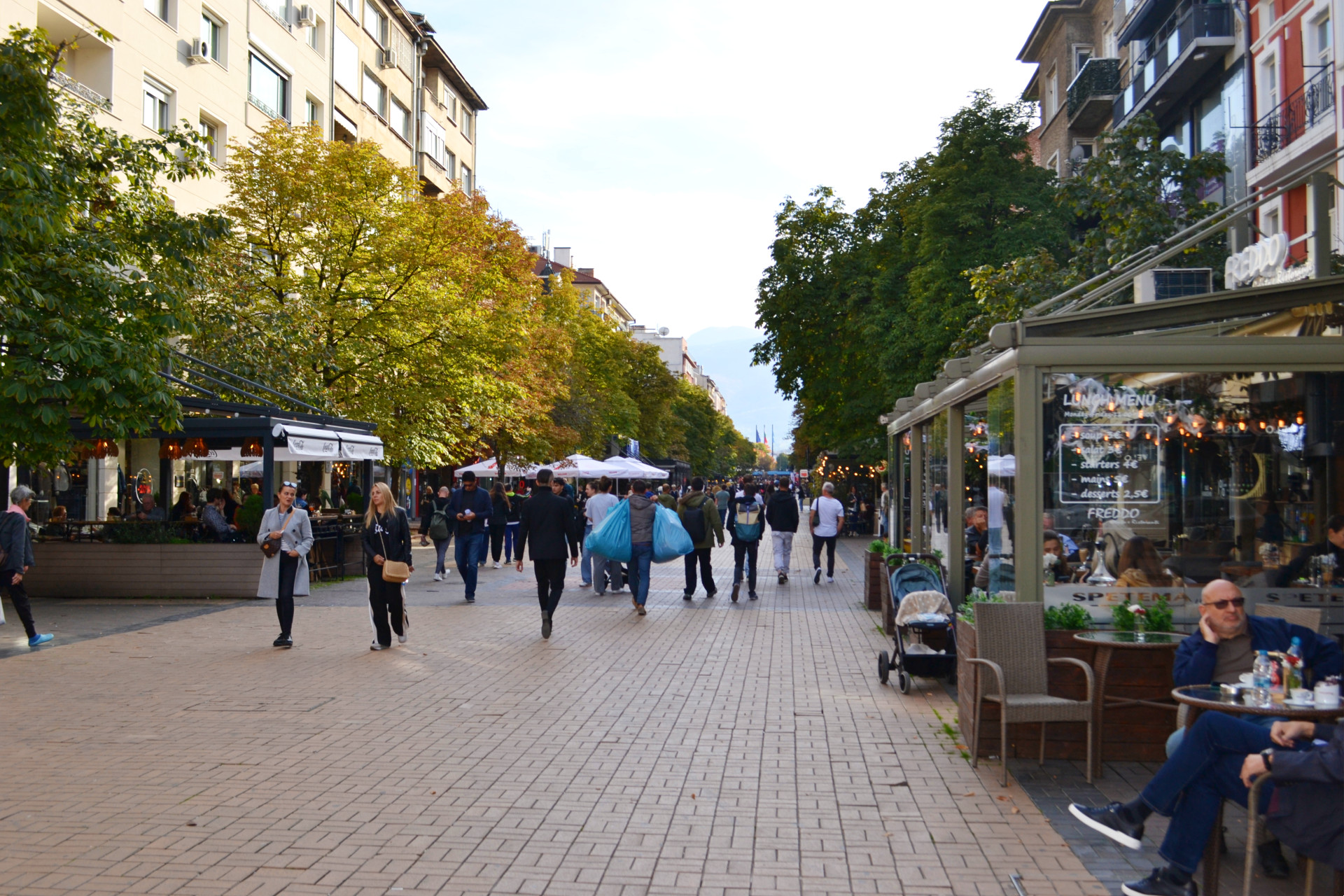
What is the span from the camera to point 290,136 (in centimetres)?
2400

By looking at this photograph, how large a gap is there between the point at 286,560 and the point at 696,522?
23.2 feet

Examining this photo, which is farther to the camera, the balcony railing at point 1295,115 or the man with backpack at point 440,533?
the balcony railing at point 1295,115

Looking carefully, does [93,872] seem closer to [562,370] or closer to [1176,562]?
[1176,562]

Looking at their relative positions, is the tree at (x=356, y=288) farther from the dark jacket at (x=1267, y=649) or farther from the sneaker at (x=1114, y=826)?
the sneaker at (x=1114, y=826)

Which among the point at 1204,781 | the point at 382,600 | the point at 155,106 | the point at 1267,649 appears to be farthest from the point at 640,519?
the point at 155,106

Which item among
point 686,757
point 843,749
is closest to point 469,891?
point 686,757

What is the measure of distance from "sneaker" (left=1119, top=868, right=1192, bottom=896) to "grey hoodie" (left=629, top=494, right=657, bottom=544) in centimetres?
1080

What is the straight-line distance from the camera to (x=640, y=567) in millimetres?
14867

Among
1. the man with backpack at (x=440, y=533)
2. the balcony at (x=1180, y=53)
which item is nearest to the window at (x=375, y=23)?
the man with backpack at (x=440, y=533)

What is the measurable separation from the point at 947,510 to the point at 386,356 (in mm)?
Result: 15111

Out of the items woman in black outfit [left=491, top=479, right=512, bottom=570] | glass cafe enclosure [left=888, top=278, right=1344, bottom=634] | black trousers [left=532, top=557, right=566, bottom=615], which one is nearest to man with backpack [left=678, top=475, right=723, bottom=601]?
black trousers [left=532, top=557, right=566, bottom=615]

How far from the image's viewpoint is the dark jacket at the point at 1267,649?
5223mm

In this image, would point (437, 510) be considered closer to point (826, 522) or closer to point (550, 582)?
point (826, 522)

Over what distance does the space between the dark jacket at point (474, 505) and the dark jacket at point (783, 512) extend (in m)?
4.80
